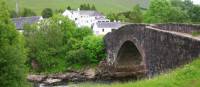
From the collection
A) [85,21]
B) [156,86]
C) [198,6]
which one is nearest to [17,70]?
[156,86]

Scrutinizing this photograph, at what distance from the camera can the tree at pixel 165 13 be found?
86688mm

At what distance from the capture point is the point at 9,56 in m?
35.8

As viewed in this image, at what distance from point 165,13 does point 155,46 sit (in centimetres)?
5243

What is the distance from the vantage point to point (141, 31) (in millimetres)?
47625

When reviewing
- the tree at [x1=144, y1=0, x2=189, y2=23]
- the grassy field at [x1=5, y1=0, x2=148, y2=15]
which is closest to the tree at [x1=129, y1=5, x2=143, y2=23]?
the tree at [x1=144, y1=0, x2=189, y2=23]

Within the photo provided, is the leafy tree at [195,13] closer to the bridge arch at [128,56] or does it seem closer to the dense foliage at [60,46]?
the dense foliage at [60,46]

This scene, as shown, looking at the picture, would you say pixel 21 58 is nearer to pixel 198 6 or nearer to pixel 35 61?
pixel 35 61

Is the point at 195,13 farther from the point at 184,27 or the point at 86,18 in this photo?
the point at 184,27

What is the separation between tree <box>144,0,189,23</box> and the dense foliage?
15211 mm

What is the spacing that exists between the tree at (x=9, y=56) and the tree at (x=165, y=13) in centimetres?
5147

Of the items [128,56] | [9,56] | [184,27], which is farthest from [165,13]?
[9,56]

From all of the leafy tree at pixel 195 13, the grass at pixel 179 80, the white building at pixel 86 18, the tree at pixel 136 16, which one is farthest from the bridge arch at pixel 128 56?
the white building at pixel 86 18

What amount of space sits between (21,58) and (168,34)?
502 inches

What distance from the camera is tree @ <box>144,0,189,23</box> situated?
3413 inches
